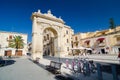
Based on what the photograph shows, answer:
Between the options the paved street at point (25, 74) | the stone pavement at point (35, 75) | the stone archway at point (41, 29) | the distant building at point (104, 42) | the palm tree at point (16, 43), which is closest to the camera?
the stone pavement at point (35, 75)

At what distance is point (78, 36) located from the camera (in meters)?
41.0

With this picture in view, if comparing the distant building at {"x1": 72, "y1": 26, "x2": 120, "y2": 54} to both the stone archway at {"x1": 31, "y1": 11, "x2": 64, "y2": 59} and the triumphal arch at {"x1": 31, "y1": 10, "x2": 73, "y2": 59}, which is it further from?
the stone archway at {"x1": 31, "y1": 11, "x2": 64, "y2": 59}

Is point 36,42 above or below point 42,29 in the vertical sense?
below

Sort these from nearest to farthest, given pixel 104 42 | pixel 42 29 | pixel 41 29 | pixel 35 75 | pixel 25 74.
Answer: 1. pixel 35 75
2. pixel 25 74
3. pixel 41 29
4. pixel 42 29
5. pixel 104 42

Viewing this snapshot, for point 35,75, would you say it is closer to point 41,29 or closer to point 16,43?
point 41,29

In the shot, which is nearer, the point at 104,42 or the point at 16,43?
the point at 104,42

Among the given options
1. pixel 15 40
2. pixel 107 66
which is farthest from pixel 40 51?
pixel 107 66

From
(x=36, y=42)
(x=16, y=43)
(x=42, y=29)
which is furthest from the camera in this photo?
(x=16, y=43)

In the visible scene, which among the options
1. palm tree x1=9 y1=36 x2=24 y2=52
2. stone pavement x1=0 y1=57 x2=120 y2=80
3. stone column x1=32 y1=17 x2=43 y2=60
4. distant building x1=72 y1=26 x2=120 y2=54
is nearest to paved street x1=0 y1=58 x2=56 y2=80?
stone pavement x1=0 y1=57 x2=120 y2=80

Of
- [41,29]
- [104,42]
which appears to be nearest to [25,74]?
[41,29]

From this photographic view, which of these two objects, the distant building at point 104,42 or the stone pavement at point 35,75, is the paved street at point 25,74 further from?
the distant building at point 104,42

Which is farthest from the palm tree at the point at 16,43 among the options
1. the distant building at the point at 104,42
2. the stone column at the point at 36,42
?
the distant building at the point at 104,42

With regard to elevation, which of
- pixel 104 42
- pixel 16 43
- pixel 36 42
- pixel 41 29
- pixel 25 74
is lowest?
pixel 25 74

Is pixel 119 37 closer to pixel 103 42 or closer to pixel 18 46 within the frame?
pixel 103 42
